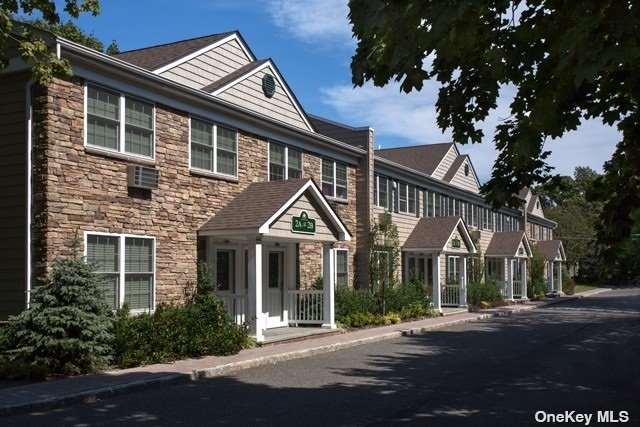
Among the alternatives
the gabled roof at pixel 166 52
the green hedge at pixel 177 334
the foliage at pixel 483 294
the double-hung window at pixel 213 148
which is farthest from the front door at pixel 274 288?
the foliage at pixel 483 294

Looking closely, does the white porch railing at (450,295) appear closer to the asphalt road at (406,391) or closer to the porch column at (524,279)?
the porch column at (524,279)

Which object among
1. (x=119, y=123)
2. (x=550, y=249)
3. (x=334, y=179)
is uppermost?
(x=119, y=123)

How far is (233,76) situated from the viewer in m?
19.0

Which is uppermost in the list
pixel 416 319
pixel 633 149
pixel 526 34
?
pixel 526 34

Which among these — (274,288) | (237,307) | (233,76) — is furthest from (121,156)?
(274,288)

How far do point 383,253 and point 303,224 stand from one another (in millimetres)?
7882

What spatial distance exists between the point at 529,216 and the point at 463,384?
4204 cm

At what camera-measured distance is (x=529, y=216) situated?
168ft

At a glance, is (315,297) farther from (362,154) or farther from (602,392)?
(602,392)

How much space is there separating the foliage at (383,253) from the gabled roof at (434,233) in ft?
7.32

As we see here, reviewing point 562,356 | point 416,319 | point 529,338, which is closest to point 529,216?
point 416,319

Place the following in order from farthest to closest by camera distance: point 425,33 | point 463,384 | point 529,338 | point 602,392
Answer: point 529,338 → point 463,384 → point 602,392 → point 425,33

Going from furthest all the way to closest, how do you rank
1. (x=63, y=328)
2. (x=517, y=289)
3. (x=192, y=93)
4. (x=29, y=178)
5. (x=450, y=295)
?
(x=517, y=289) → (x=450, y=295) → (x=192, y=93) → (x=29, y=178) → (x=63, y=328)

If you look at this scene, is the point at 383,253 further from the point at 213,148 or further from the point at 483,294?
the point at 483,294
